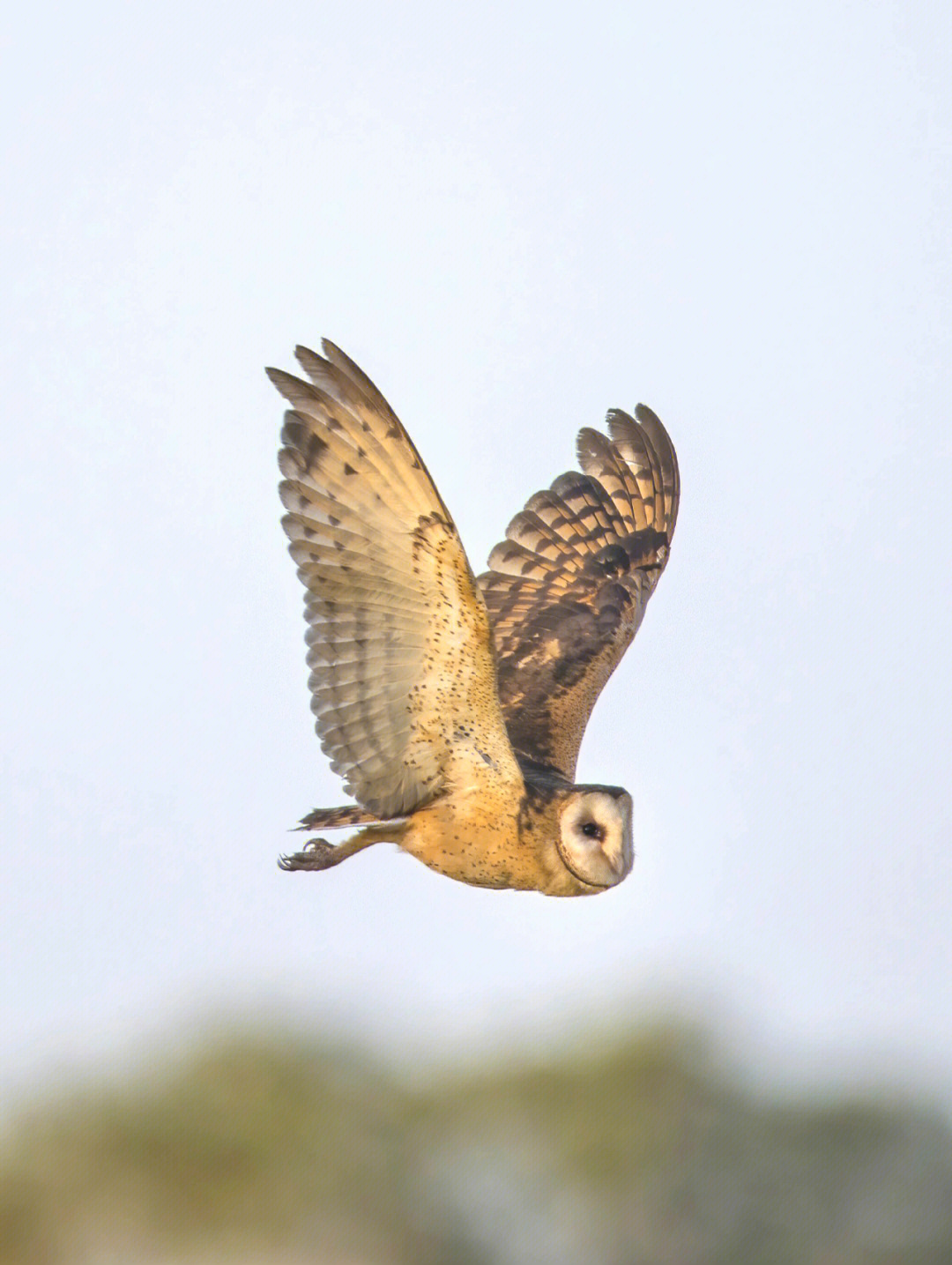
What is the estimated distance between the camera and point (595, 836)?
8.29 meters

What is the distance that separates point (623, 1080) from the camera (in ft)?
133

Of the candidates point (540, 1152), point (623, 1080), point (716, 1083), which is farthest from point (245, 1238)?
point (716, 1083)

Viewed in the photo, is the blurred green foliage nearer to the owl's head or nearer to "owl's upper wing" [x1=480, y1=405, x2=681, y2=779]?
"owl's upper wing" [x1=480, y1=405, x2=681, y2=779]

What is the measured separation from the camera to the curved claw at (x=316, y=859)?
28.8ft

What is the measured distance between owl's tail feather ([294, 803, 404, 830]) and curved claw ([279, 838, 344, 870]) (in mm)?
112

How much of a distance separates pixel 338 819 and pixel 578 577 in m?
2.68

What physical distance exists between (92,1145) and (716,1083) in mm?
13493

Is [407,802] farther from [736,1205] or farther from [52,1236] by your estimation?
[736,1205]

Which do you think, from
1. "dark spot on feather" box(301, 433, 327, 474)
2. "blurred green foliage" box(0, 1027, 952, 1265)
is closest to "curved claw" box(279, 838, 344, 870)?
"dark spot on feather" box(301, 433, 327, 474)

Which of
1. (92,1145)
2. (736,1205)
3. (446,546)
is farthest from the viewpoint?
(736,1205)

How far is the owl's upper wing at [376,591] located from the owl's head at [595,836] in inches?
16.2

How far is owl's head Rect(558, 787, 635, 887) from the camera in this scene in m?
8.27

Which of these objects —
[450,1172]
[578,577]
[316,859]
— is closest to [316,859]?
[316,859]

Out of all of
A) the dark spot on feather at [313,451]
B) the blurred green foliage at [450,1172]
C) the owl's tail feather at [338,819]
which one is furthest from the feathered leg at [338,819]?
the blurred green foliage at [450,1172]
